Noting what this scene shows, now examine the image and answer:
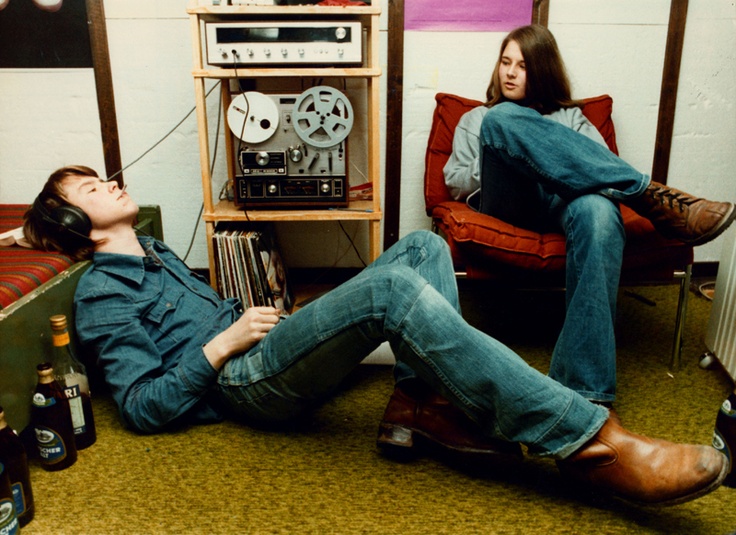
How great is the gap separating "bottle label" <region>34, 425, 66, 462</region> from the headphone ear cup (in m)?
0.42

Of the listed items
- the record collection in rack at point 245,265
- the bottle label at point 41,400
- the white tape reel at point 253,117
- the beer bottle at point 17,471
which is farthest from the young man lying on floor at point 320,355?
the white tape reel at point 253,117

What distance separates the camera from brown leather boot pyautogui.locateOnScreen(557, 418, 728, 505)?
101cm

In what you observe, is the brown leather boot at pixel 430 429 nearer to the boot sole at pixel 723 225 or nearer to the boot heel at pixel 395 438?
the boot heel at pixel 395 438

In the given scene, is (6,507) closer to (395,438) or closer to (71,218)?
(71,218)

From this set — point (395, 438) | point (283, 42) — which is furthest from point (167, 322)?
point (283, 42)

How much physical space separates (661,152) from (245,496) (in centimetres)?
205

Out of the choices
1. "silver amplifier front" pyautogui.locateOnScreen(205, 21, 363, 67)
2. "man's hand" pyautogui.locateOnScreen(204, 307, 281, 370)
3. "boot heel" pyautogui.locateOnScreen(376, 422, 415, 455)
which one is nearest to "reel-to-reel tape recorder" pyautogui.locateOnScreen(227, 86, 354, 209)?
"silver amplifier front" pyautogui.locateOnScreen(205, 21, 363, 67)

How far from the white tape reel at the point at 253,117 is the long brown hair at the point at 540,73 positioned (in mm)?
754

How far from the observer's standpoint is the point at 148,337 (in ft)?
4.20

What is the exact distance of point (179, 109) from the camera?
227 cm

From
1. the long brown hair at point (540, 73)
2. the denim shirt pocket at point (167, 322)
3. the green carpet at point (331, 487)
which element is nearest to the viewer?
the green carpet at point (331, 487)

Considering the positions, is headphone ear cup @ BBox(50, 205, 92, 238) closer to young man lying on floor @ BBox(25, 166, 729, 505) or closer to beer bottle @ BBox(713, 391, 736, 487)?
young man lying on floor @ BBox(25, 166, 729, 505)

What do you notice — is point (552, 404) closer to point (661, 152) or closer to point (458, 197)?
point (458, 197)

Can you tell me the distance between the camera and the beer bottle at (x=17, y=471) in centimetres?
106
